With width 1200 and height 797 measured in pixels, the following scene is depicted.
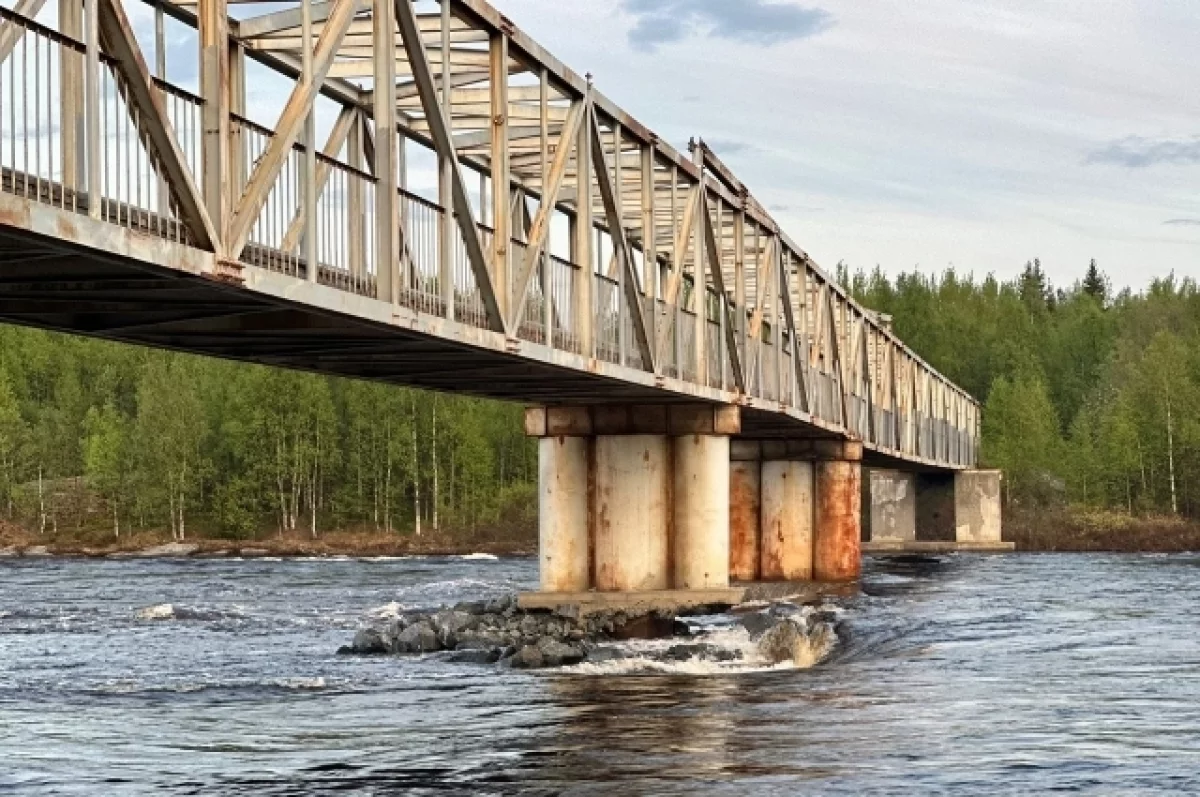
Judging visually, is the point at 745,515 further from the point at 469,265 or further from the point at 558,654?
the point at 469,265

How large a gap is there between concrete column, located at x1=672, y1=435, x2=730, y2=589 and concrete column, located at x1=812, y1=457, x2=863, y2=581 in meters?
20.4

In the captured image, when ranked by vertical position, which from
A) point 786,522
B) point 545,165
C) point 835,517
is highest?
point 545,165

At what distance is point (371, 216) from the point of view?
2595 cm

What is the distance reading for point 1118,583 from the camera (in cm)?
6806

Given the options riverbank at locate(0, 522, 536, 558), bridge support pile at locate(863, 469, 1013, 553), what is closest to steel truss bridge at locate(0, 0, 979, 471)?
bridge support pile at locate(863, 469, 1013, 553)

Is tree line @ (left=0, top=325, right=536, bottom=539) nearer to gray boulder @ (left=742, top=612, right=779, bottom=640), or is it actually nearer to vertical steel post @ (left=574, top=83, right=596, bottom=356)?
gray boulder @ (left=742, top=612, right=779, bottom=640)

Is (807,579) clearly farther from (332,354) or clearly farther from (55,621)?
(332,354)

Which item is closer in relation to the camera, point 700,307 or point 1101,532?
point 700,307

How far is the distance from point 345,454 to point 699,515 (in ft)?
333

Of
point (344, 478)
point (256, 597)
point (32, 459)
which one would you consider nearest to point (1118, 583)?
point (256, 597)

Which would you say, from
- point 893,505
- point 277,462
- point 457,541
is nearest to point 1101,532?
point 893,505

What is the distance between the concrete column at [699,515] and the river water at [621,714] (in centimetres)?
348

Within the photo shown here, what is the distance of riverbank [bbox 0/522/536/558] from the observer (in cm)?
Result: 12975

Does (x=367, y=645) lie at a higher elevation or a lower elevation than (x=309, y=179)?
lower
